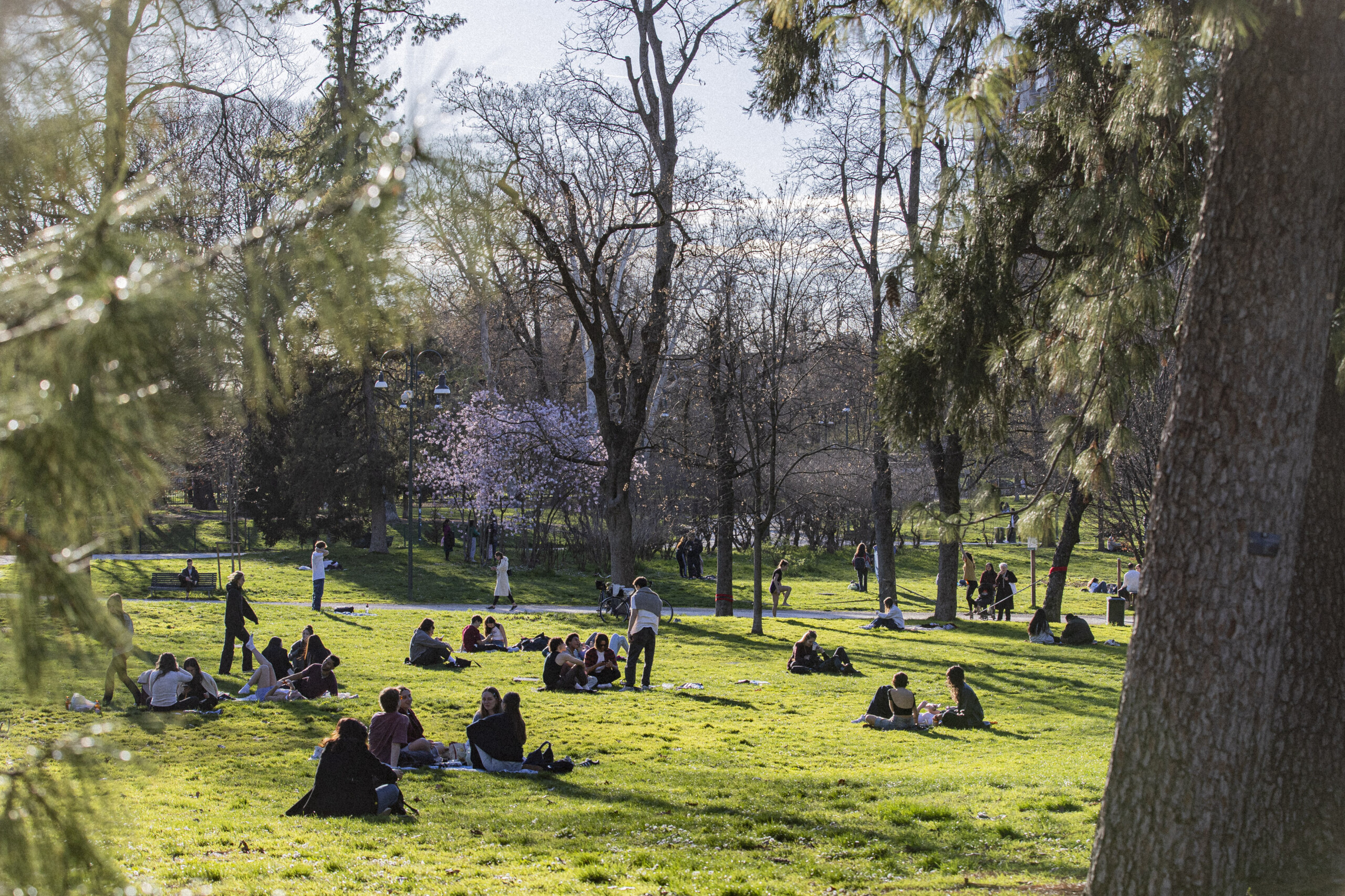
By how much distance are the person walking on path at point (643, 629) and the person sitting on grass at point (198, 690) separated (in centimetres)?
595

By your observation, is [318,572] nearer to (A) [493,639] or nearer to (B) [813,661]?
(A) [493,639]

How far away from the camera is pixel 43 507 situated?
1.31 m

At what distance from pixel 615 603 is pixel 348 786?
1536 cm

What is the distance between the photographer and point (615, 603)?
23.7 m


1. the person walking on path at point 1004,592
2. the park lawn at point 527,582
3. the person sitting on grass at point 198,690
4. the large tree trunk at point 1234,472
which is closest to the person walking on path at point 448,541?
the park lawn at point 527,582

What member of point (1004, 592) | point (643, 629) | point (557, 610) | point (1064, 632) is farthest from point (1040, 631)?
point (557, 610)

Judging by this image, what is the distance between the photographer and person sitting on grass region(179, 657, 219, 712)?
1209 centimetres

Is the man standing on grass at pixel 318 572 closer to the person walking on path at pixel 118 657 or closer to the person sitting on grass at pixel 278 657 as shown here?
the person sitting on grass at pixel 278 657

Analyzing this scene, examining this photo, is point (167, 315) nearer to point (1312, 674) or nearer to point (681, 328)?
point (1312, 674)

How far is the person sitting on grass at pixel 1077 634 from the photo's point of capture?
71.9 feet

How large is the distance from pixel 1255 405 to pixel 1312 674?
2339 mm

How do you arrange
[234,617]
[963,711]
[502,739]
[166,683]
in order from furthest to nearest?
1. [234,617]
2. [963,711]
3. [166,683]
4. [502,739]

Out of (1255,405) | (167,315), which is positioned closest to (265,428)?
(167,315)

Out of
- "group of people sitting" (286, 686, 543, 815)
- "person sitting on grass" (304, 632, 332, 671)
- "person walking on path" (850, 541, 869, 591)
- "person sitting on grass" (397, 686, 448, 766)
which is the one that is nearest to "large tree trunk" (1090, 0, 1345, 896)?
"group of people sitting" (286, 686, 543, 815)
